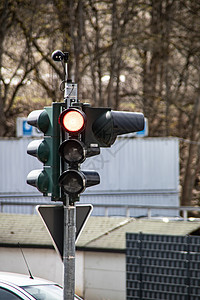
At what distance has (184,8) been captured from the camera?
3272cm

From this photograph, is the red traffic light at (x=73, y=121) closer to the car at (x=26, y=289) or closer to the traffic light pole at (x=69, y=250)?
the traffic light pole at (x=69, y=250)

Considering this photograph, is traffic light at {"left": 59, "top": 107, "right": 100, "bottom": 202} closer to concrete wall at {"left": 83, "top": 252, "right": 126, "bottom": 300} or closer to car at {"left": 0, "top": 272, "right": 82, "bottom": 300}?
car at {"left": 0, "top": 272, "right": 82, "bottom": 300}

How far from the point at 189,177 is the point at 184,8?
29.2 ft

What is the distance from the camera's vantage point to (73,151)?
5828 millimetres

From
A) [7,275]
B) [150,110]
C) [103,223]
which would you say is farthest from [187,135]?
[7,275]

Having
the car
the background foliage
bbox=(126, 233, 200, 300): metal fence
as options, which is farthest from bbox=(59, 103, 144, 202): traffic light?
the background foliage

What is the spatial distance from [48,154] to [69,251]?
964mm

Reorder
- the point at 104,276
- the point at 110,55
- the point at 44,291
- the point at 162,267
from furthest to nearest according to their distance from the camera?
the point at 110,55 < the point at 104,276 < the point at 162,267 < the point at 44,291

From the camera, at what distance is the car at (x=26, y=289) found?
686 centimetres

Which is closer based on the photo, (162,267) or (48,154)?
(48,154)

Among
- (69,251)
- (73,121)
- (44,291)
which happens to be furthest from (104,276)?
(73,121)

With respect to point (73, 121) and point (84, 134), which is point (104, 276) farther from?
point (73, 121)

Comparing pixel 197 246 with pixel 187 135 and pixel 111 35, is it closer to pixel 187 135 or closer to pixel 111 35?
pixel 111 35

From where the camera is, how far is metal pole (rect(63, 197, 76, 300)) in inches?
225
